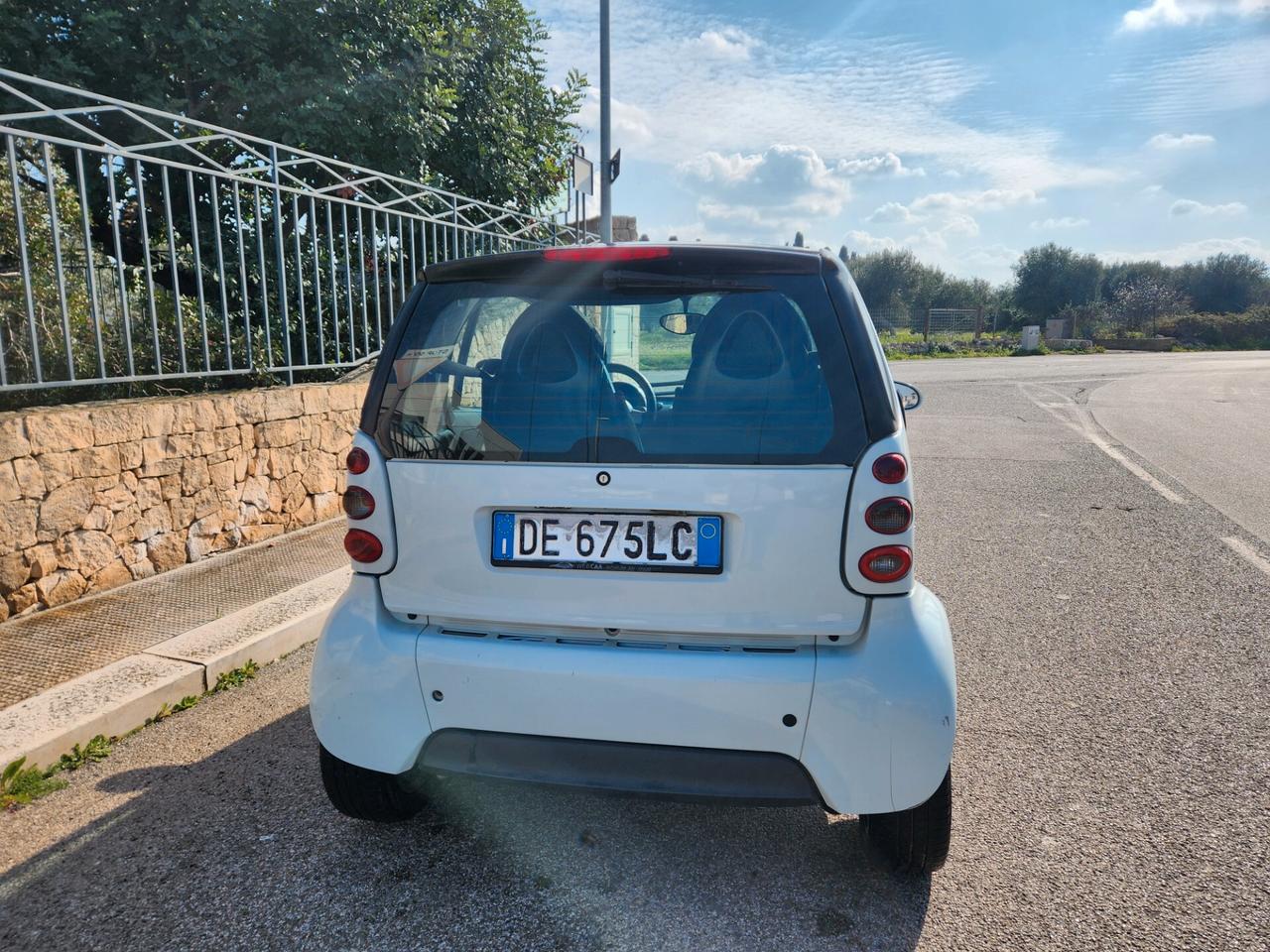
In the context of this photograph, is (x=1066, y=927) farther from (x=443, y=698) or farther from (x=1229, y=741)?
(x=443, y=698)

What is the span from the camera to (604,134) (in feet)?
39.0

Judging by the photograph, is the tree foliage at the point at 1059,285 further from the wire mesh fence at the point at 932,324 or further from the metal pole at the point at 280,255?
the metal pole at the point at 280,255

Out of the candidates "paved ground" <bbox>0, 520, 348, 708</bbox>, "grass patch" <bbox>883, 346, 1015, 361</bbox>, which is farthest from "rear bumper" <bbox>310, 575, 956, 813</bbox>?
"grass patch" <bbox>883, 346, 1015, 361</bbox>

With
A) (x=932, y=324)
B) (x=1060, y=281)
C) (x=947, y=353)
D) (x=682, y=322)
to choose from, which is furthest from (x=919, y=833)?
(x=1060, y=281)

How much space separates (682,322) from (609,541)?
663 mm

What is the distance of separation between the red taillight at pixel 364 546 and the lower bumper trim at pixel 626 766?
0.50 m

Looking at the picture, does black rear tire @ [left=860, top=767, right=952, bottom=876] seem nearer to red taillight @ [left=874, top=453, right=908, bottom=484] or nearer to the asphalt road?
the asphalt road

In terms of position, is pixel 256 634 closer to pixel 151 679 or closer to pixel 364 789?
pixel 151 679

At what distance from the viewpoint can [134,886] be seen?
2.31 meters

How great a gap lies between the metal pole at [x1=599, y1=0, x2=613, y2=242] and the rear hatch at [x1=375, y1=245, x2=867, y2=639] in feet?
29.4

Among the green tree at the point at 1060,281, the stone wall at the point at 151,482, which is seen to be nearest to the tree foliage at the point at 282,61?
the stone wall at the point at 151,482

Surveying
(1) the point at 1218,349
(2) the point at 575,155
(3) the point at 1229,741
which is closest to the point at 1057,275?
(1) the point at 1218,349

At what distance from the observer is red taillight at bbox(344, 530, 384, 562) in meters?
2.30

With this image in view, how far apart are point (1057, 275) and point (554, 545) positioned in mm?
65838
